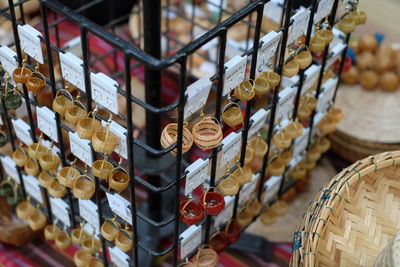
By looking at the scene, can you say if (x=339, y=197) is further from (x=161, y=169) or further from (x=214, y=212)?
(x=161, y=169)

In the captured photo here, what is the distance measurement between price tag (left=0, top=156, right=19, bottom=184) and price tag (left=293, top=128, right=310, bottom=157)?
1.58 feet

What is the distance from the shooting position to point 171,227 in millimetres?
1129

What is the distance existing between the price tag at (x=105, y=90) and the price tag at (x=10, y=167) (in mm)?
368

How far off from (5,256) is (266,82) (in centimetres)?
60

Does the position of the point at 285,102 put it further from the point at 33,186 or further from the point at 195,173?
the point at 33,186

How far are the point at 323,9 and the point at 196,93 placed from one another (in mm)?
288

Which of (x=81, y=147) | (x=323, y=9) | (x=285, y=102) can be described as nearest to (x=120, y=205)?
(x=81, y=147)

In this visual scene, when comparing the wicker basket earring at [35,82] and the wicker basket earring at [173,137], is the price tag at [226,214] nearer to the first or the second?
the wicker basket earring at [173,137]

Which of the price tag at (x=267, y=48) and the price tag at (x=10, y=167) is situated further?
the price tag at (x=10, y=167)

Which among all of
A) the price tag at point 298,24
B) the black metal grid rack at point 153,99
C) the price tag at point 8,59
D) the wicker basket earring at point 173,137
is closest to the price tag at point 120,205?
the black metal grid rack at point 153,99

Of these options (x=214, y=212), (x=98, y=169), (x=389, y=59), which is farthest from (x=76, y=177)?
(x=389, y=59)

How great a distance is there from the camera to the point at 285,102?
0.93 m

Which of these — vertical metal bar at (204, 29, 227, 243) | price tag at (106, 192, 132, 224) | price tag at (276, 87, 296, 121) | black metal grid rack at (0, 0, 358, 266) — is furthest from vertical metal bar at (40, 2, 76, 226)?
price tag at (276, 87, 296, 121)

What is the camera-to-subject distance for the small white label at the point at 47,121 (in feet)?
2.81
